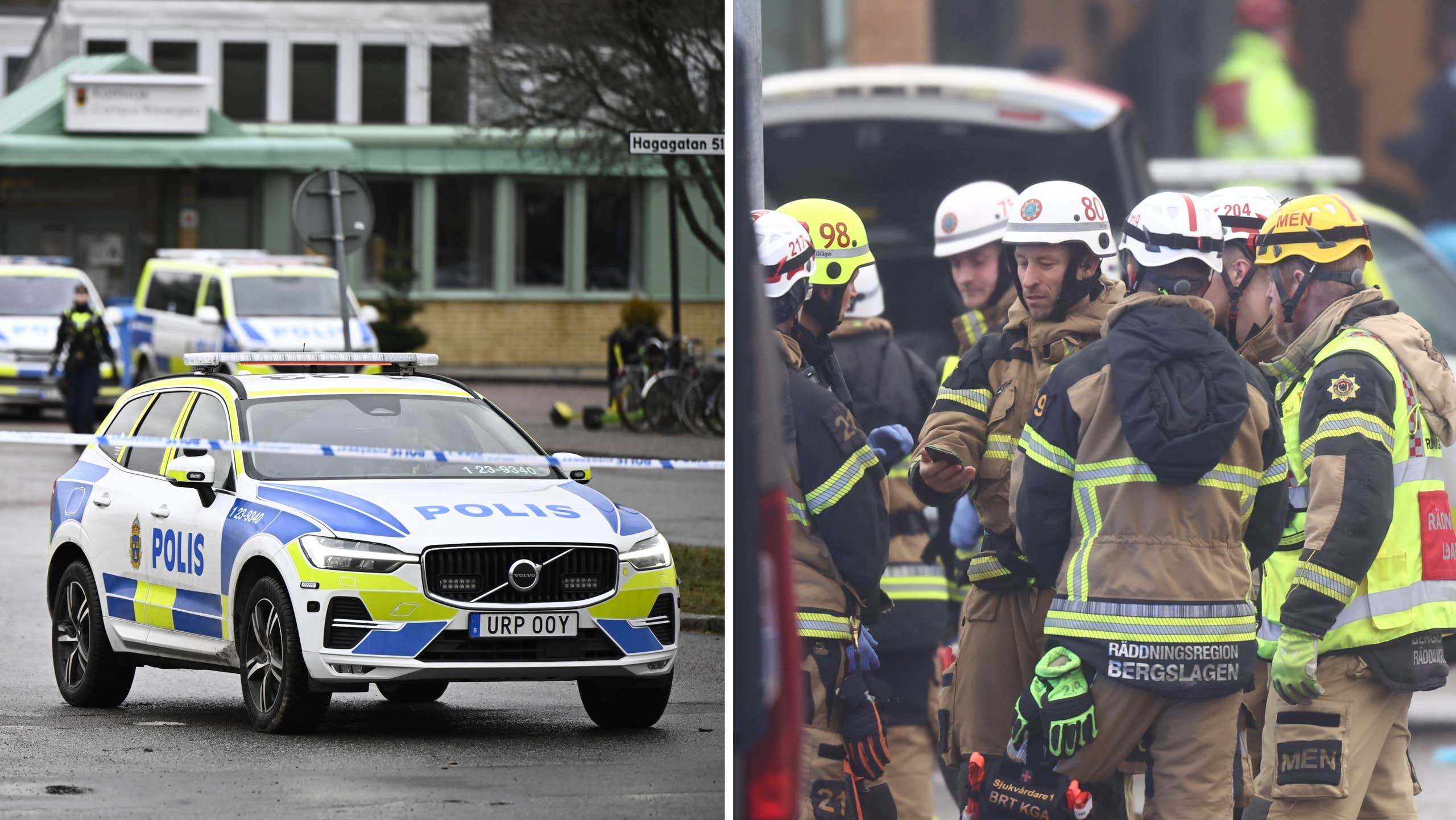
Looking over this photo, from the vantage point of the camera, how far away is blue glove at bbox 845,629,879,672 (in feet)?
18.6

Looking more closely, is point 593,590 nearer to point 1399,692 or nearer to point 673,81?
point 1399,692

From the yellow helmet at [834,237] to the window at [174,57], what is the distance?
4224 cm

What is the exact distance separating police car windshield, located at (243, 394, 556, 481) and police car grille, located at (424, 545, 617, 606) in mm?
916

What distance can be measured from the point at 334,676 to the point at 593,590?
3.68 ft

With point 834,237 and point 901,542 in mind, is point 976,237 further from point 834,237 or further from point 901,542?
point 901,542

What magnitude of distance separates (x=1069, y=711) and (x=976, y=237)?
3.92 feet

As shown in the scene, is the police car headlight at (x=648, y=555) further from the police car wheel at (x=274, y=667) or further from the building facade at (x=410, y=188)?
the building facade at (x=410, y=188)

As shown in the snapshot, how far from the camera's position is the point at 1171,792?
215 inches

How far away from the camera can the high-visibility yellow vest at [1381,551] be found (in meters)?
5.41

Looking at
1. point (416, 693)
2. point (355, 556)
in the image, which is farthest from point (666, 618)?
point (416, 693)

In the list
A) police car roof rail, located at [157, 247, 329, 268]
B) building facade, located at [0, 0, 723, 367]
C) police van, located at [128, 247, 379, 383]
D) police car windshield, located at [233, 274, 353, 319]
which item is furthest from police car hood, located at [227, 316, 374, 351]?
building facade, located at [0, 0, 723, 367]

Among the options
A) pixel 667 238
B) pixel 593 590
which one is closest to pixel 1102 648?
pixel 593 590

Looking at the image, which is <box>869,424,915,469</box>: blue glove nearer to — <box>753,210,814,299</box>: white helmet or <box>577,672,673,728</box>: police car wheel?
<box>753,210,814,299</box>: white helmet

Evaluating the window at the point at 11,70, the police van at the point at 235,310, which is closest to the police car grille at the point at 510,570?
the police van at the point at 235,310
